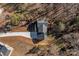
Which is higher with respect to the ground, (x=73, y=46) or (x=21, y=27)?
(x=21, y=27)

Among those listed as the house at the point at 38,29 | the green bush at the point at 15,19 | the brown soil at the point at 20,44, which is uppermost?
the green bush at the point at 15,19

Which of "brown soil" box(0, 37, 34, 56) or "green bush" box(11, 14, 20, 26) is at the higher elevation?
"green bush" box(11, 14, 20, 26)

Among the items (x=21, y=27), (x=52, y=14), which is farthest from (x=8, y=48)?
(x=52, y=14)

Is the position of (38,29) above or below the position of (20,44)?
above

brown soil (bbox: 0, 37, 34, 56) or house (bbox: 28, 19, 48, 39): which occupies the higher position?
house (bbox: 28, 19, 48, 39)

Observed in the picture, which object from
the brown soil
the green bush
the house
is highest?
the green bush

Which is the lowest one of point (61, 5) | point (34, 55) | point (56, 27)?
point (34, 55)

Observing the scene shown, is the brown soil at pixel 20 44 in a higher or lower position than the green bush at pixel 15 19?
lower

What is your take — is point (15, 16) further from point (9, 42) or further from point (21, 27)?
point (9, 42)

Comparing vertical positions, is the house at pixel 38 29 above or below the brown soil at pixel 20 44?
above

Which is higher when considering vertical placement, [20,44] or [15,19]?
[15,19]
